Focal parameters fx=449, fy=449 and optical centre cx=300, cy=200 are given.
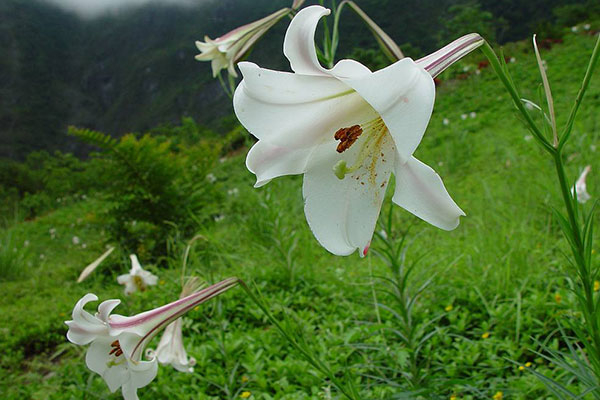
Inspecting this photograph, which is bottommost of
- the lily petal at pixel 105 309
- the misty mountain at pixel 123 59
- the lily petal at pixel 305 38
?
the misty mountain at pixel 123 59

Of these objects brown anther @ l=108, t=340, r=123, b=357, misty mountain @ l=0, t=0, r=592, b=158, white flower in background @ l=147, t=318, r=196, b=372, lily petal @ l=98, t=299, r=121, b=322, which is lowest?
misty mountain @ l=0, t=0, r=592, b=158

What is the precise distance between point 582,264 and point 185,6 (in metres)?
10.2

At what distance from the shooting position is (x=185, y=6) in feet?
31.0

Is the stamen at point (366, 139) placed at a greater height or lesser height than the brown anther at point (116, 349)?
greater

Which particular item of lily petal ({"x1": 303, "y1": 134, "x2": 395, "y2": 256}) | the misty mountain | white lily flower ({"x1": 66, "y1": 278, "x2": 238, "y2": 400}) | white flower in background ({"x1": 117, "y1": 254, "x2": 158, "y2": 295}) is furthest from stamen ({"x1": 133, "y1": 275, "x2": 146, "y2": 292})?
the misty mountain

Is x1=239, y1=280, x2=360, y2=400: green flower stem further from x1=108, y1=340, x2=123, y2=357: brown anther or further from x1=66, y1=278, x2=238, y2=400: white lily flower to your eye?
x1=108, y1=340, x2=123, y2=357: brown anther

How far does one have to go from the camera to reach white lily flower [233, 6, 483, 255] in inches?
15.7

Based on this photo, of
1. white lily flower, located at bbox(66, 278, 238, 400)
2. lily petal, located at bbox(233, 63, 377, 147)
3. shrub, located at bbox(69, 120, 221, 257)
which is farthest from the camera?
shrub, located at bbox(69, 120, 221, 257)

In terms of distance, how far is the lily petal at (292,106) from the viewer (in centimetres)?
50

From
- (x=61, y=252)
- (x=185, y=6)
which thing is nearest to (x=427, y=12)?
(x=185, y=6)

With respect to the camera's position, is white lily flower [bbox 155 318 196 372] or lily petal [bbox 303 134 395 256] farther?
white lily flower [bbox 155 318 196 372]

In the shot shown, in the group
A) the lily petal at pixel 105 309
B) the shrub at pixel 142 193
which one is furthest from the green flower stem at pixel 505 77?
the shrub at pixel 142 193

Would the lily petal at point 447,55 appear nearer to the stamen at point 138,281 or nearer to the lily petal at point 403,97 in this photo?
the lily petal at point 403,97

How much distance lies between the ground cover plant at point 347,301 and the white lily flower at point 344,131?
23cm
